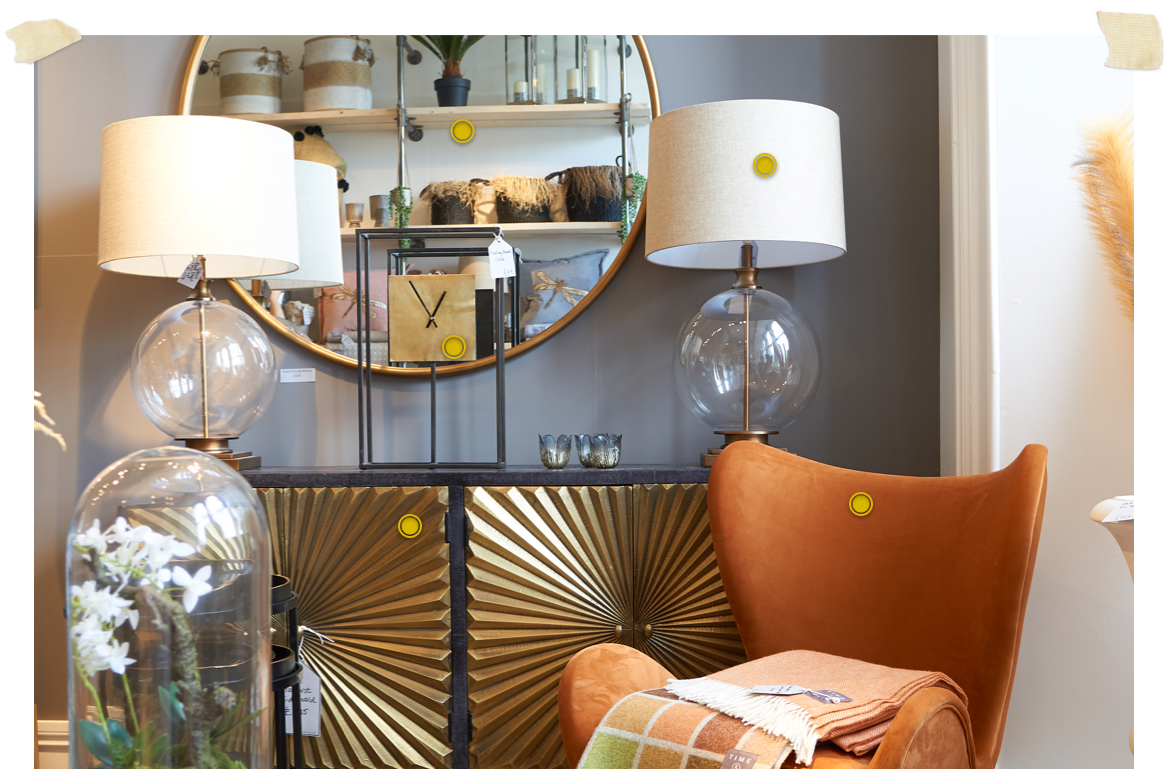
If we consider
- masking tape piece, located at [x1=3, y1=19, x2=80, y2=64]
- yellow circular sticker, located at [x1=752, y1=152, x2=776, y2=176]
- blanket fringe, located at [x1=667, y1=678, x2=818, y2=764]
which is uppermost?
yellow circular sticker, located at [x1=752, y1=152, x2=776, y2=176]

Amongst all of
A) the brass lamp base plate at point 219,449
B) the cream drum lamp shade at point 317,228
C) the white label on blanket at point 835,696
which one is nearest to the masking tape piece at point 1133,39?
the white label on blanket at point 835,696

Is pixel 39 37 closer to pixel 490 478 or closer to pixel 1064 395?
pixel 490 478

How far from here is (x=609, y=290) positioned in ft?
7.22

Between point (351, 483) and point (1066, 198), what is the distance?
1.71 meters

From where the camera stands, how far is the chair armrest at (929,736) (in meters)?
0.99

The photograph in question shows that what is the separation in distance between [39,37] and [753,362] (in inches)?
58.3

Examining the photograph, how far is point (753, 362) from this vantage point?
189cm

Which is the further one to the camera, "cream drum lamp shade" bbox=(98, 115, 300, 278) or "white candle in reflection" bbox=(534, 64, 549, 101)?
"white candle in reflection" bbox=(534, 64, 549, 101)

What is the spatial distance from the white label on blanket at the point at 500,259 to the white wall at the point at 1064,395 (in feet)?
3.77

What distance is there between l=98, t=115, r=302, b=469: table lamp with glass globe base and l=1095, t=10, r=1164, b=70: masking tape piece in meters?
1.57

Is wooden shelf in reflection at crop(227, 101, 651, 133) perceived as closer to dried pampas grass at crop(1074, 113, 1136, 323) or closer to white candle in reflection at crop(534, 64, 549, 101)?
white candle in reflection at crop(534, 64, 549, 101)

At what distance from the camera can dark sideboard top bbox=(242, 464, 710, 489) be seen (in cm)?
183

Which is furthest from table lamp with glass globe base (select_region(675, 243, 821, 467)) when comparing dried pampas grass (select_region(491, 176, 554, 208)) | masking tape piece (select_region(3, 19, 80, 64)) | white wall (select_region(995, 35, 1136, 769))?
masking tape piece (select_region(3, 19, 80, 64))

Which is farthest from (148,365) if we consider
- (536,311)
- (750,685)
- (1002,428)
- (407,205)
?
(1002,428)
